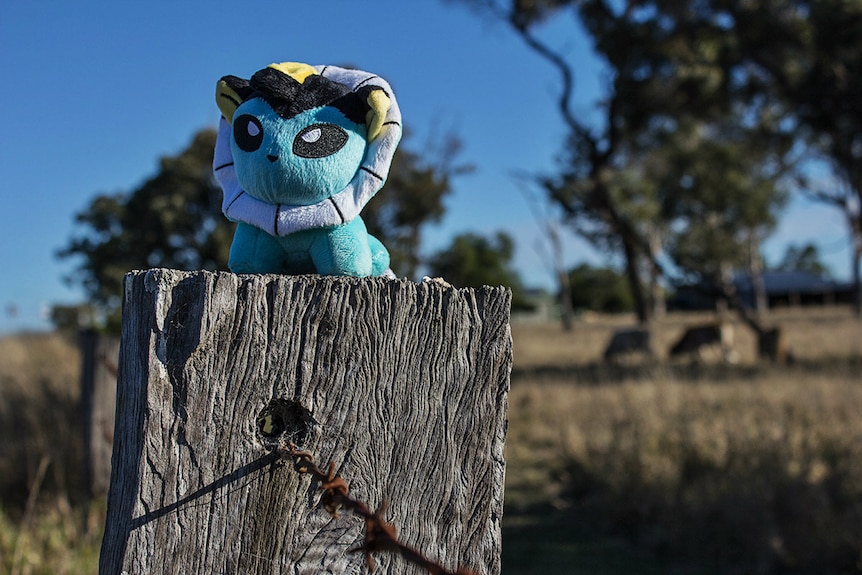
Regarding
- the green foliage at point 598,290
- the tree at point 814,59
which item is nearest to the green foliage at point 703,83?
the tree at point 814,59

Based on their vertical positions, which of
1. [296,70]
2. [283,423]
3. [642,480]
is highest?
[296,70]

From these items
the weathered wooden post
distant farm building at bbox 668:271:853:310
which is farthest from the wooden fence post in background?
distant farm building at bbox 668:271:853:310

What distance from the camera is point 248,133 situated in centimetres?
171

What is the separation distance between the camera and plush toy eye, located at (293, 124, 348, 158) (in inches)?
65.9

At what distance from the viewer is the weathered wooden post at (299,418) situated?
4.08 ft

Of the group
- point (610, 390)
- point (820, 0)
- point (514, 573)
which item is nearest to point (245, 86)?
point (514, 573)

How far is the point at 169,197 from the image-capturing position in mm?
9023

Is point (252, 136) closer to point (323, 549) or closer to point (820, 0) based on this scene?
point (323, 549)

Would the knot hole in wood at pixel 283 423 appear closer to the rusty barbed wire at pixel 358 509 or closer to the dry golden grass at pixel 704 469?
the rusty barbed wire at pixel 358 509

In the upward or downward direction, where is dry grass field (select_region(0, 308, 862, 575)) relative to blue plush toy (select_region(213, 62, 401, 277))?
downward

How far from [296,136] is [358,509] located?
0.85 m

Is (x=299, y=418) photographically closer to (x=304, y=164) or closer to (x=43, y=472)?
(x=304, y=164)

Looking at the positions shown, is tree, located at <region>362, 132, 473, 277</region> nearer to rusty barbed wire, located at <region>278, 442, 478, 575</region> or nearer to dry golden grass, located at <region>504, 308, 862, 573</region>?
dry golden grass, located at <region>504, 308, 862, 573</region>

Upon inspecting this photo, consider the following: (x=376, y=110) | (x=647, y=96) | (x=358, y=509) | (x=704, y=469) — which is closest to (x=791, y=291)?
(x=647, y=96)
